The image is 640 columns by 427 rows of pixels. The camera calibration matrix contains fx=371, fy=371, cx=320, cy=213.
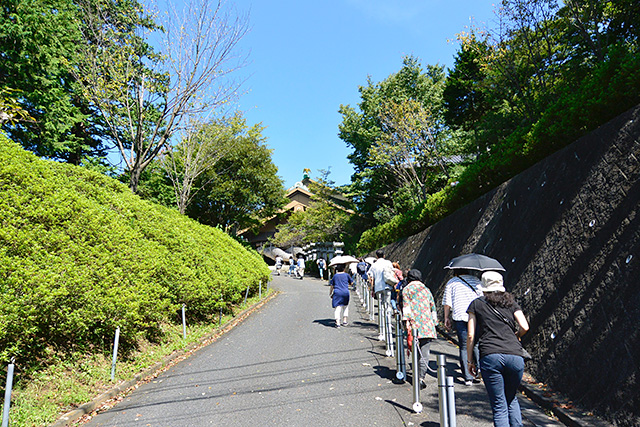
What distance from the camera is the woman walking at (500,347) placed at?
353 centimetres

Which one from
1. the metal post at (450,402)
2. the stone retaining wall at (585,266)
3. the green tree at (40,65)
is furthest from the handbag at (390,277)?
the green tree at (40,65)

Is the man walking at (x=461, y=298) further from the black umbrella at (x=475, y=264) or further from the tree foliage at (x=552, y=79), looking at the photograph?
the tree foliage at (x=552, y=79)

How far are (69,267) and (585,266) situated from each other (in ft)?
26.2

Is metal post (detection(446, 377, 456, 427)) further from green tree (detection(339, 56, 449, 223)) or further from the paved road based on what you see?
green tree (detection(339, 56, 449, 223))

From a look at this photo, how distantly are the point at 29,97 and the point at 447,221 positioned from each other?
18.4 m

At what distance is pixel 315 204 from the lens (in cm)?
3512

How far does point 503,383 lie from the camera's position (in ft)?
11.7

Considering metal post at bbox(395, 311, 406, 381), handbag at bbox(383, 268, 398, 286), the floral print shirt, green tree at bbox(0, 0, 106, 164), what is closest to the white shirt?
handbag at bbox(383, 268, 398, 286)

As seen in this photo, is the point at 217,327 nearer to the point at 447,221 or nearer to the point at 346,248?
the point at 447,221

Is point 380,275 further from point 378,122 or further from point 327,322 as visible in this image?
point 378,122

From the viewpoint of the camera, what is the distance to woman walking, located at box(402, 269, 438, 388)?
19.1ft

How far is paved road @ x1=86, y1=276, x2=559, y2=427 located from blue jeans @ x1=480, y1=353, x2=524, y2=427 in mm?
1225

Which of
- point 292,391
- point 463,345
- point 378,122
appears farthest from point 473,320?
point 378,122

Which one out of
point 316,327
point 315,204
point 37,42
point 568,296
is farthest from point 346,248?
point 568,296
